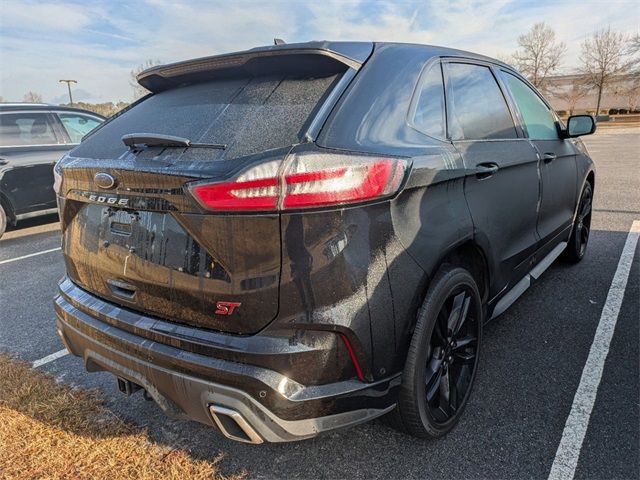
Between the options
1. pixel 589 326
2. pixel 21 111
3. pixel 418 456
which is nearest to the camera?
pixel 418 456

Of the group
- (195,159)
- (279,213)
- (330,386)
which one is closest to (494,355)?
(330,386)

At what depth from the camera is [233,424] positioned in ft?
5.52

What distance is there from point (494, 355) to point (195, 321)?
206 centimetres

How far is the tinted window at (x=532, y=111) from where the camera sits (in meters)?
3.20

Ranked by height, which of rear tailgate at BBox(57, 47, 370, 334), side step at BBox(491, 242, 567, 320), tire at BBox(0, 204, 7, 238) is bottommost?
tire at BBox(0, 204, 7, 238)

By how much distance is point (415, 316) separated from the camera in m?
1.92

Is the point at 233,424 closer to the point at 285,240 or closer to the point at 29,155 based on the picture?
the point at 285,240

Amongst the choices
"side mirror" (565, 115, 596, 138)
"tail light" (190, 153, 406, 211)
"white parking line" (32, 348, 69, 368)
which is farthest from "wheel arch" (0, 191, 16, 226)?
"side mirror" (565, 115, 596, 138)

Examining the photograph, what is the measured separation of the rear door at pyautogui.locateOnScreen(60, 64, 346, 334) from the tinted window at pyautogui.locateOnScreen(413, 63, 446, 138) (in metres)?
0.46

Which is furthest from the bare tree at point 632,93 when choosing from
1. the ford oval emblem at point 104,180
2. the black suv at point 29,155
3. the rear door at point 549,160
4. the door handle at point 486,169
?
the ford oval emblem at point 104,180

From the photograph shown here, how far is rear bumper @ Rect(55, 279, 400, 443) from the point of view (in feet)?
5.36

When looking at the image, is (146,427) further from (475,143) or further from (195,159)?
(475,143)

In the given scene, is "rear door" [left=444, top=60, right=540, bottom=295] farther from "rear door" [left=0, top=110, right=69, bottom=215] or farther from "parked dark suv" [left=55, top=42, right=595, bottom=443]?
"rear door" [left=0, top=110, right=69, bottom=215]

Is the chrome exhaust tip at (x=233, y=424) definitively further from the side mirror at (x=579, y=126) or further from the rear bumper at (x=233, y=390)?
the side mirror at (x=579, y=126)
